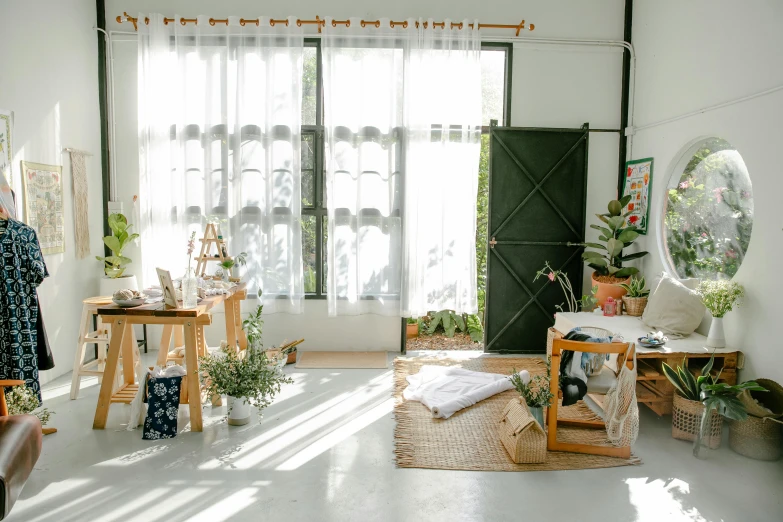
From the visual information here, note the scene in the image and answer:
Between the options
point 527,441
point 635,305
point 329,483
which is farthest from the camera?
point 635,305

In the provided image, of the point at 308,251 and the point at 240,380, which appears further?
the point at 308,251

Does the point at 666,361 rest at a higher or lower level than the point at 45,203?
lower

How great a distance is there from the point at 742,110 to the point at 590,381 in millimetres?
2393

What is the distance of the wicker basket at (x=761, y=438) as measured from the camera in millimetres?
3549

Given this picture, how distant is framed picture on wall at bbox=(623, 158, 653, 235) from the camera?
5.58m

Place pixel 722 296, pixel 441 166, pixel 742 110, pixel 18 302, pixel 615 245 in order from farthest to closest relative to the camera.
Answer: pixel 441 166
pixel 615 245
pixel 742 110
pixel 722 296
pixel 18 302

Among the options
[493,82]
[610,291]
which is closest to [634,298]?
[610,291]

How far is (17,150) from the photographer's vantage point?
449 centimetres

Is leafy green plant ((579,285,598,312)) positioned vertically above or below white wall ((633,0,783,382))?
below

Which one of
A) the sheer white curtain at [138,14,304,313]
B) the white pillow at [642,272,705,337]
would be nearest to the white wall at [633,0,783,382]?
the white pillow at [642,272,705,337]

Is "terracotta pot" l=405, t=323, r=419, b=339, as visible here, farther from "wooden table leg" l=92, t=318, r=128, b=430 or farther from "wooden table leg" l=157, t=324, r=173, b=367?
"wooden table leg" l=92, t=318, r=128, b=430

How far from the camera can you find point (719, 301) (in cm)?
409

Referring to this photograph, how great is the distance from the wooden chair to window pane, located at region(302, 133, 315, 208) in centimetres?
328

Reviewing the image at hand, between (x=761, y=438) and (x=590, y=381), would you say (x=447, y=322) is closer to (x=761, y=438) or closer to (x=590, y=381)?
(x=590, y=381)
